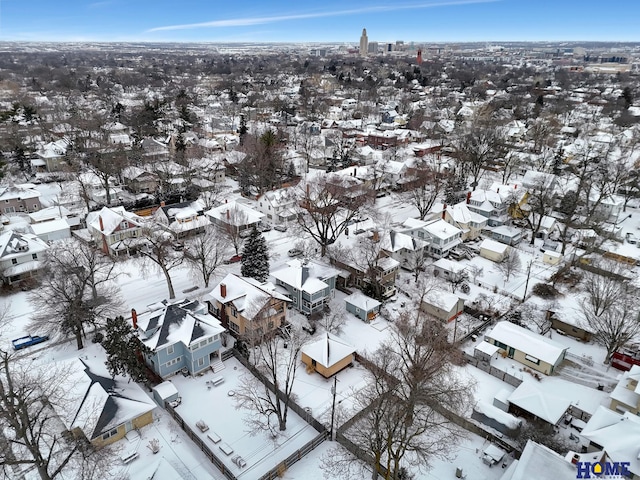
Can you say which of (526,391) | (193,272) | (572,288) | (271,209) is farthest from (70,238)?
(572,288)

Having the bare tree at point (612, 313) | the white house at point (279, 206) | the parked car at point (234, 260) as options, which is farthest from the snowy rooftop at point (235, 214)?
the bare tree at point (612, 313)

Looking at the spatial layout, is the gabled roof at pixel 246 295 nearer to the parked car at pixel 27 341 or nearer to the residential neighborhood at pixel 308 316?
the residential neighborhood at pixel 308 316

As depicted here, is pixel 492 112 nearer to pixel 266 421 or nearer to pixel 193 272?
pixel 193 272

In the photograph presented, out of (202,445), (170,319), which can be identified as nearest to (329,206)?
(170,319)

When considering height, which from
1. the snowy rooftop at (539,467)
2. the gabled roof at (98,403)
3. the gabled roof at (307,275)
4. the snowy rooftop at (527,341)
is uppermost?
the gabled roof at (307,275)

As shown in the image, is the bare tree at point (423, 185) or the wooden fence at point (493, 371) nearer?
the wooden fence at point (493, 371)

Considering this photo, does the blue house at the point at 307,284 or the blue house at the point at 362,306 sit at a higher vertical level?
the blue house at the point at 307,284
